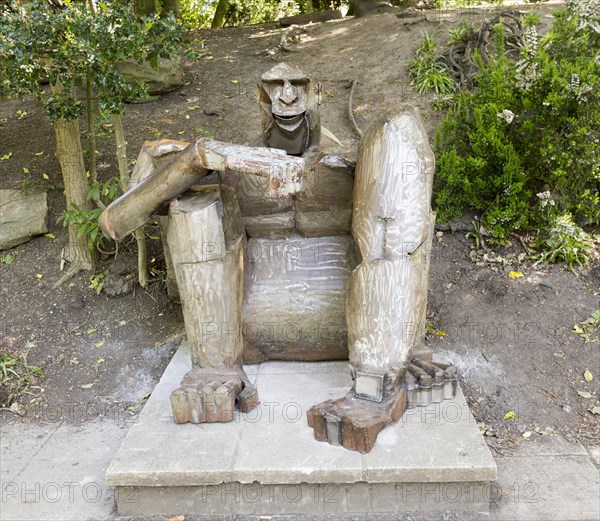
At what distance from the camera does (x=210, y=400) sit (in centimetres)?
299

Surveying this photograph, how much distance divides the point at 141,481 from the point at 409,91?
17.4 ft

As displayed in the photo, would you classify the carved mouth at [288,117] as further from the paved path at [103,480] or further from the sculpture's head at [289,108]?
the paved path at [103,480]

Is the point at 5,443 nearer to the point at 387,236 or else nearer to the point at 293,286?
the point at 293,286

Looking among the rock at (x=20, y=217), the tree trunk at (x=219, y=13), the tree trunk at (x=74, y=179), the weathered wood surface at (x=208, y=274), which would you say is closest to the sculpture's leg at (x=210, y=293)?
the weathered wood surface at (x=208, y=274)

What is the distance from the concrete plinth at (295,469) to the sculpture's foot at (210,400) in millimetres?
50

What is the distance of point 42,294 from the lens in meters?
5.08

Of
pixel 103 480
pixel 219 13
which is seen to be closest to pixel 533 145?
pixel 103 480

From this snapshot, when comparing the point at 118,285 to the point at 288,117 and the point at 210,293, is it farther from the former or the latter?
the point at 288,117

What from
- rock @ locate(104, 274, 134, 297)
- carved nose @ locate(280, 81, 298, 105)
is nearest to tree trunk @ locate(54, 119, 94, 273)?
rock @ locate(104, 274, 134, 297)

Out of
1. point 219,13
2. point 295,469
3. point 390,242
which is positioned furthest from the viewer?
point 219,13

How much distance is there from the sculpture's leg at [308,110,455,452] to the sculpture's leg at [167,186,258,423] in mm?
491

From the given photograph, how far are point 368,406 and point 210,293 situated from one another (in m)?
0.94

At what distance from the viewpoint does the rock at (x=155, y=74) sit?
7508 mm

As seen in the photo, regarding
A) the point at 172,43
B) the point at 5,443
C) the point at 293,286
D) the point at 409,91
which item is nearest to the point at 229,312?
the point at 293,286
